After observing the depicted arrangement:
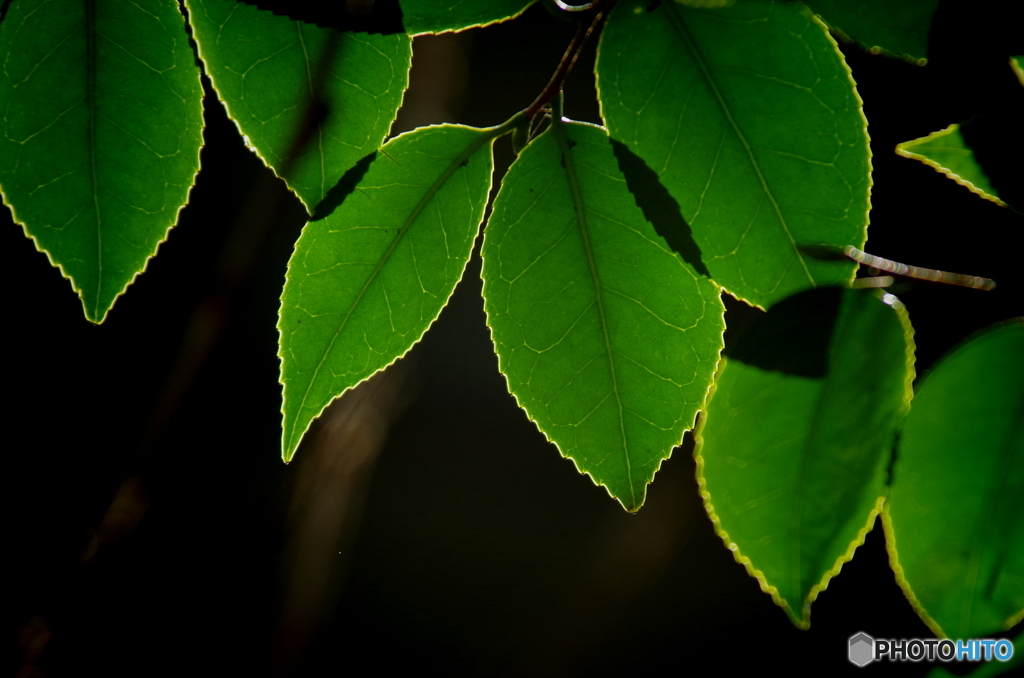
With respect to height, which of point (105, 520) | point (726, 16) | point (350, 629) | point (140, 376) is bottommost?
point (350, 629)

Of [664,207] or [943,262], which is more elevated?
[664,207]

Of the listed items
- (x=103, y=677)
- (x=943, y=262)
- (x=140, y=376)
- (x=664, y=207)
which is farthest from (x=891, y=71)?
(x=103, y=677)

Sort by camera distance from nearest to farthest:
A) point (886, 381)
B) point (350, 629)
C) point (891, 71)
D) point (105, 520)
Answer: point (886, 381) < point (891, 71) < point (105, 520) < point (350, 629)

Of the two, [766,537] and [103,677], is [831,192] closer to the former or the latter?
[766,537]

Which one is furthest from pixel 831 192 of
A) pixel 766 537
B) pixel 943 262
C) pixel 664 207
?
pixel 943 262

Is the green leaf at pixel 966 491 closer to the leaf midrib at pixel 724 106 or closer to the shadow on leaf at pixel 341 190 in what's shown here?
the leaf midrib at pixel 724 106

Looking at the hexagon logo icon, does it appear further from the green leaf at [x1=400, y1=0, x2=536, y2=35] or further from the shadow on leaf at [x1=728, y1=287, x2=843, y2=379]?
the green leaf at [x1=400, y1=0, x2=536, y2=35]

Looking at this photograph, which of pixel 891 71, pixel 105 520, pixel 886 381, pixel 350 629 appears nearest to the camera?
pixel 886 381

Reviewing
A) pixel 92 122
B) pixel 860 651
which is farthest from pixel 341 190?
pixel 860 651

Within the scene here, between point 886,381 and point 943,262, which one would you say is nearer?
point 886,381
